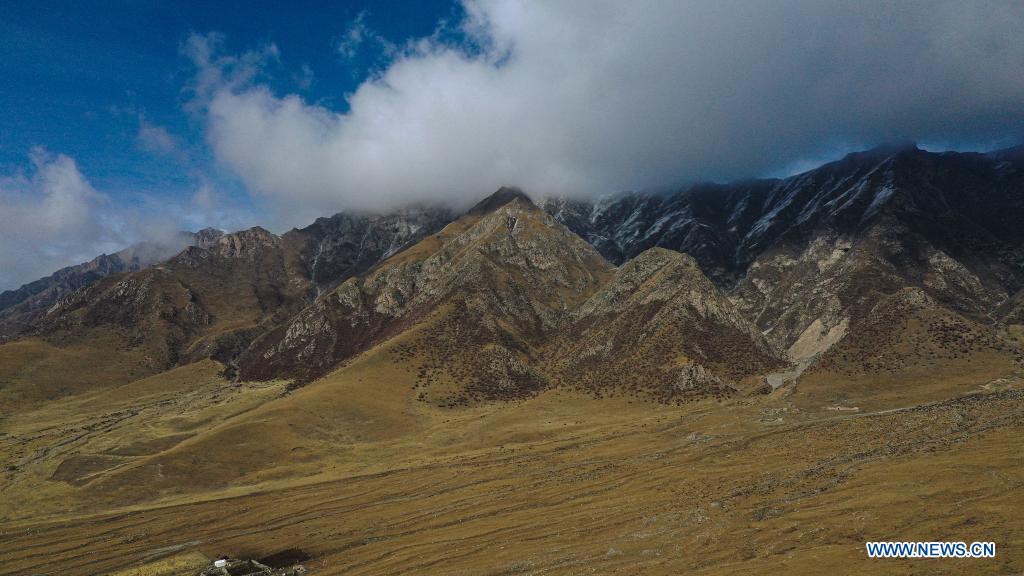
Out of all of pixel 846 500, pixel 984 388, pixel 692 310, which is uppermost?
pixel 692 310

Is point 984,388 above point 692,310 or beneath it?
beneath

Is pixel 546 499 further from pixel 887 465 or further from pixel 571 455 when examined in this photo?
pixel 887 465

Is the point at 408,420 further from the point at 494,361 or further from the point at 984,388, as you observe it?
the point at 984,388

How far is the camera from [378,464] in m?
106

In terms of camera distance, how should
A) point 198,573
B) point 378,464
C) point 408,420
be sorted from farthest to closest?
point 408,420 < point 378,464 < point 198,573

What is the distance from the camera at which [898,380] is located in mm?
107938

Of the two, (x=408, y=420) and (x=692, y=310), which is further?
(x=692, y=310)

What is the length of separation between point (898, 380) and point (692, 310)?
63997mm

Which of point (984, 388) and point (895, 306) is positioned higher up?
point (895, 306)

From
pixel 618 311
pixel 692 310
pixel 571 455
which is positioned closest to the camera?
pixel 571 455

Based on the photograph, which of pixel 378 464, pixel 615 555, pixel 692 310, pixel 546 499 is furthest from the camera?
pixel 692 310

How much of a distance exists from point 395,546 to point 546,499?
709 inches

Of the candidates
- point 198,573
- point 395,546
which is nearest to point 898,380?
point 395,546

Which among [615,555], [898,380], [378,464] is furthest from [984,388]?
[378,464]
